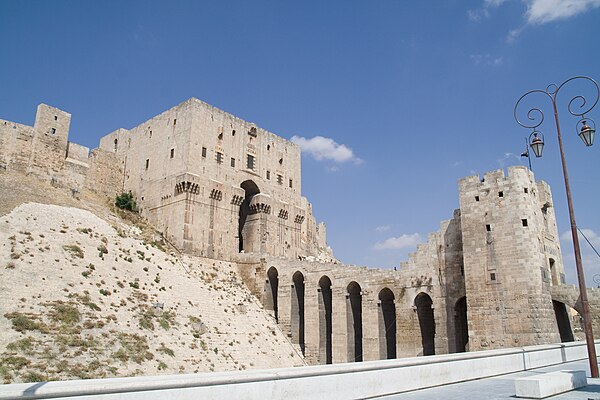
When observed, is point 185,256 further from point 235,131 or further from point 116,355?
point 116,355

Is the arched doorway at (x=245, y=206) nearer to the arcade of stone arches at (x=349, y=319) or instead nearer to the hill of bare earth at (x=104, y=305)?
the arcade of stone arches at (x=349, y=319)

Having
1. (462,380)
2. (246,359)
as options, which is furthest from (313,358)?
(462,380)

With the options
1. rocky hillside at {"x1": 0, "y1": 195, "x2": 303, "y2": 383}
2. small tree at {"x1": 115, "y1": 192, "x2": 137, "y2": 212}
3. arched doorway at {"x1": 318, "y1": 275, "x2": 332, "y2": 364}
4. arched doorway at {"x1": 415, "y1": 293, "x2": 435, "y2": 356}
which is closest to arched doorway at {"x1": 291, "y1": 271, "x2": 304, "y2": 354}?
arched doorway at {"x1": 318, "y1": 275, "x2": 332, "y2": 364}

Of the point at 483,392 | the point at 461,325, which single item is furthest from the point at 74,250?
the point at 461,325

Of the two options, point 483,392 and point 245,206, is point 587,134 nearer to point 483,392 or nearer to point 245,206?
point 483,392

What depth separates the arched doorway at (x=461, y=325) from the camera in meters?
26.8

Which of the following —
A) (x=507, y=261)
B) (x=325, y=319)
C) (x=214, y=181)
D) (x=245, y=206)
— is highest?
(x=214, y=181)

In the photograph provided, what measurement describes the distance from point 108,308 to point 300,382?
54.8ft

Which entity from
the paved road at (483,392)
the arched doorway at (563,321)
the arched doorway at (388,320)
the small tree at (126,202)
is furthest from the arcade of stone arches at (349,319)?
the paved road at (483,392)

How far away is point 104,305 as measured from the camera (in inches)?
868

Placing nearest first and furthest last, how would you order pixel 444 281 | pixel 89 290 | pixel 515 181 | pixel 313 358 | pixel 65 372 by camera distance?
pixel 65 372 < pixel 89 290 < pixel 515 181 < pixel 444 281 < pixel 313 358

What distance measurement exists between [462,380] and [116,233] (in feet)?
79.7

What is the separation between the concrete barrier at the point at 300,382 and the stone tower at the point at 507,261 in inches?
410

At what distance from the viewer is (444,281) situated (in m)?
27.4
